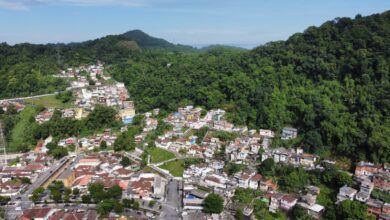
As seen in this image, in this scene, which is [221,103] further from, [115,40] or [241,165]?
[115,40]

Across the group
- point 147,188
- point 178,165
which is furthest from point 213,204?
point 178,165

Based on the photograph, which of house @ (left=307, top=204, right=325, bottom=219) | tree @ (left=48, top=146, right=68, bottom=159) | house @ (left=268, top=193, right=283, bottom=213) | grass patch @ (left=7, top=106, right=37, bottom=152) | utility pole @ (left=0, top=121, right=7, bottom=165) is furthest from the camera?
grass patch @ (left=7, top=106, right=37, bottom=152)

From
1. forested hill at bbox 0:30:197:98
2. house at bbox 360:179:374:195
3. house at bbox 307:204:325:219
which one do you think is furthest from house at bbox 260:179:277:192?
forested hill at bbox 0:30:197:98

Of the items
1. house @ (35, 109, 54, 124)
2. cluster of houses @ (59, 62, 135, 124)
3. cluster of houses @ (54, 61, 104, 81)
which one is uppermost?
cluster of houses @ (54, 61, 104, 81)

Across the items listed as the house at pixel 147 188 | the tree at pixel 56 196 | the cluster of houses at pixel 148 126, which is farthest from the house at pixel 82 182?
the cluster of houses at pixel 148 126

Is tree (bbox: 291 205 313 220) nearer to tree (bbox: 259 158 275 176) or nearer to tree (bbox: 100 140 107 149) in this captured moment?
tree (bbox: 259 158 275 176)

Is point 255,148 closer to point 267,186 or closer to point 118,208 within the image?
point 267,186

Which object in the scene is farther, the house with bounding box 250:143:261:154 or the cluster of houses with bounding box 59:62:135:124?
the cluster of houses with bounding box 59:62:135:124
